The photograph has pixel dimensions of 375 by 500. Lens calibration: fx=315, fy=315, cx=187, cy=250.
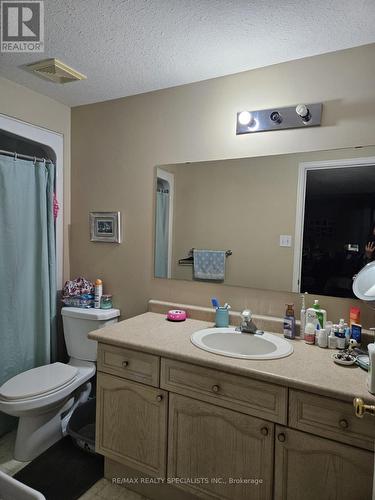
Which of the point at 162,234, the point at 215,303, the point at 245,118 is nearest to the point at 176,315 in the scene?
the point at 215,303

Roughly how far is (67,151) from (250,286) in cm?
175

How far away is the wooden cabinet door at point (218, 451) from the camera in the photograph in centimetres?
126

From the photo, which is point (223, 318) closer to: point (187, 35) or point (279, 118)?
point (279, 118)

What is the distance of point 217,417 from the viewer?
135cm

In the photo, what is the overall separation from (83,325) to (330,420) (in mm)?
1631

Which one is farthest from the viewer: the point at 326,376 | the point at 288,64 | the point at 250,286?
the point at 250,286

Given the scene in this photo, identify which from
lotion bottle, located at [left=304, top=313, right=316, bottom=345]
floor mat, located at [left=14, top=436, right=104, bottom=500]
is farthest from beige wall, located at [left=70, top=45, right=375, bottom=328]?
floor mat, located at [left=14, top=436, right=104, bottom=500]

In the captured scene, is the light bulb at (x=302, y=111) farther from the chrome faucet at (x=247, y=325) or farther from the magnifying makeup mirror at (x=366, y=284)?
the chrome faucet at (x=247, y=325)

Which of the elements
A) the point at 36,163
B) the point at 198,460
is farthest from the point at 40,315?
the point at 198,460

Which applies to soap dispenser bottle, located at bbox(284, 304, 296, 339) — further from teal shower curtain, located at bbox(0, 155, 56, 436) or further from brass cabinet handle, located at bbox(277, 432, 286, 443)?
teal shower curtain, located at bbox(0, 155, 56, 436)

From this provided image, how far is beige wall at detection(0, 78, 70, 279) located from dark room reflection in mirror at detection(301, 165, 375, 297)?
70.1 inches

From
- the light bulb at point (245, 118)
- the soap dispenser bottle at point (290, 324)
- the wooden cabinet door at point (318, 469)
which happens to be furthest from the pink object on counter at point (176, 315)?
the light bulb at point (245, 118)

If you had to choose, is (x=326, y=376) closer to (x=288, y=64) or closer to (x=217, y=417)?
(x=217, y=417)

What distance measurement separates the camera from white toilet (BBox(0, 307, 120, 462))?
69.4 inches
